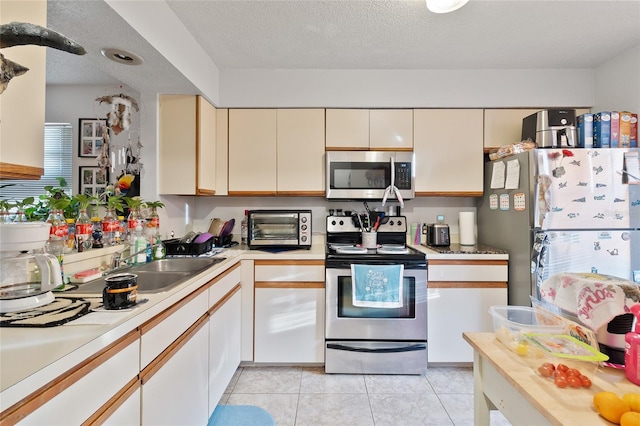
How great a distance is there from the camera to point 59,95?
2.78m

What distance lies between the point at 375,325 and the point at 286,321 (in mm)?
671

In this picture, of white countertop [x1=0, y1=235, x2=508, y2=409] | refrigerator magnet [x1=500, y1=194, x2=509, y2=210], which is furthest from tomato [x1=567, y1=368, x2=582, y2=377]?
refrigerator magnet [x1=500, y1=194, x2=509, y2=210]

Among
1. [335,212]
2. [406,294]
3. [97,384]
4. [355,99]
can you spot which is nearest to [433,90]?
[355,99]

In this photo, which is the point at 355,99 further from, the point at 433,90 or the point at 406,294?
the point at 406,294

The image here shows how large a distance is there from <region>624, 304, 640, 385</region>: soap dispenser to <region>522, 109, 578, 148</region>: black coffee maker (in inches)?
76.4

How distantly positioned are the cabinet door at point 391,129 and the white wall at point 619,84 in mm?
1543

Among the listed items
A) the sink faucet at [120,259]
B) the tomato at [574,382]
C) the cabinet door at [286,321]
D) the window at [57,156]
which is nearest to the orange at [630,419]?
the tomato at [574,382]

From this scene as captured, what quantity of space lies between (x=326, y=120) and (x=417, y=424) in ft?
7.41

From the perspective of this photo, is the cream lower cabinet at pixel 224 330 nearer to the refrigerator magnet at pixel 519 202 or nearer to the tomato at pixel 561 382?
the tomato at pixel 561 382

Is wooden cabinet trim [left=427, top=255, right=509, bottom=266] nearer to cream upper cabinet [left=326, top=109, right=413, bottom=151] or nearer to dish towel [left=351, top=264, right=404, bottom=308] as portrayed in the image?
dish towel [left=351, top=264, right=404, bottom=308]

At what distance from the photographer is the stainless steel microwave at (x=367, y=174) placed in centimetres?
254

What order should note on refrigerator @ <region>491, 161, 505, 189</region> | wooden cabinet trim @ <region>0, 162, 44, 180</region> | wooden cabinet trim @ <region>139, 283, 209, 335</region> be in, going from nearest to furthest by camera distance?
1. wooden cabinet trim @ <region>0, 162, 44, 180</region>
2. wooden cabinet trim @ <region>139, 283, 209, 335</region>
3. note on refrigerator @ <region>491, 161, 505, 189</region>

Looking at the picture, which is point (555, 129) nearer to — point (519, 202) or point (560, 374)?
point (519, 202)

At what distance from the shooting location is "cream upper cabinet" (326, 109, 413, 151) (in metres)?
2.58
